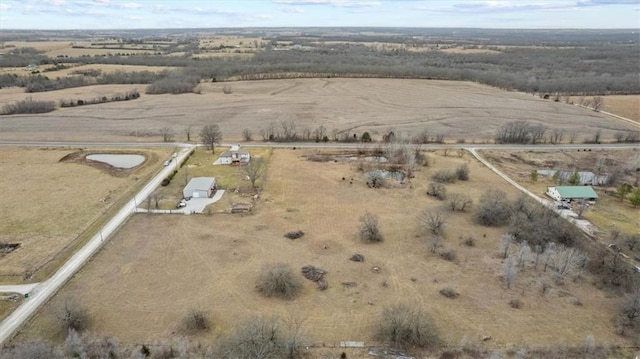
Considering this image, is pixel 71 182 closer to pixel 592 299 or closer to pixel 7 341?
pixel 7 341

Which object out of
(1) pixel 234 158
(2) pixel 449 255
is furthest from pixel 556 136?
(1) pixel 234 158

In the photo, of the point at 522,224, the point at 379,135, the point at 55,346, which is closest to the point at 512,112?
the point at 379,135

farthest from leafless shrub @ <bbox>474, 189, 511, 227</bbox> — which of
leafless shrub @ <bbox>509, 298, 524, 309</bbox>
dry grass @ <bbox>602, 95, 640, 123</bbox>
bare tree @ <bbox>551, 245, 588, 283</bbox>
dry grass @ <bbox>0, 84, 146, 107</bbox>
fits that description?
dry grass @ <bbox>0, 84, 146, 107</bbox>

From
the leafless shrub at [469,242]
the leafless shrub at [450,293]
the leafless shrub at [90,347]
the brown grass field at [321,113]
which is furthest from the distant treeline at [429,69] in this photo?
the leafless shrub at [90,347]

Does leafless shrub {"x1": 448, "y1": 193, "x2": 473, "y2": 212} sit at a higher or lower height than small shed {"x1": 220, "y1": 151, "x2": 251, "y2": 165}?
lower

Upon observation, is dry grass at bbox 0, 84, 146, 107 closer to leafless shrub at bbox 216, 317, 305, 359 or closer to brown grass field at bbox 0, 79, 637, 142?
brown grass field at bbox 0, 79, 637, 142

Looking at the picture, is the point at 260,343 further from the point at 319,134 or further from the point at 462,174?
the point at 319,134
